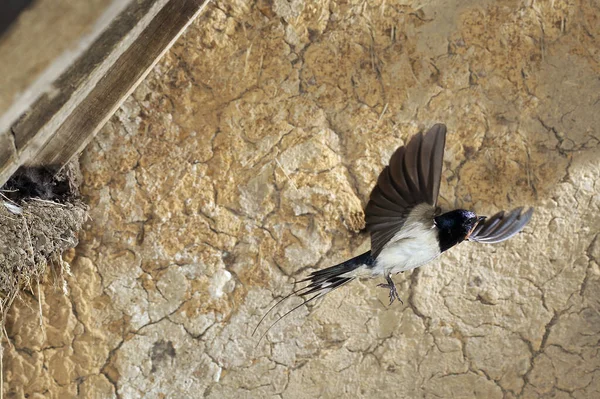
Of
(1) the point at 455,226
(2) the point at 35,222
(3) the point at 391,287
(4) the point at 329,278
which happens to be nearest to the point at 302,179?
(4) the point at 329,278

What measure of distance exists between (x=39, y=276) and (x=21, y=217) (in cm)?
26

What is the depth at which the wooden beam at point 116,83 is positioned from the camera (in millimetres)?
1752

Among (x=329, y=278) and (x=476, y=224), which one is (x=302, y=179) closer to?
(x=329, y=278)

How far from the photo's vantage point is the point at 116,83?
1831 mm

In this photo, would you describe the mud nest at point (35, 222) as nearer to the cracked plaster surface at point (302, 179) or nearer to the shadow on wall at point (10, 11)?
the cracked plaster surface at point (302, 179)

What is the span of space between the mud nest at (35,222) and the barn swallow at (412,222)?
0.81 m

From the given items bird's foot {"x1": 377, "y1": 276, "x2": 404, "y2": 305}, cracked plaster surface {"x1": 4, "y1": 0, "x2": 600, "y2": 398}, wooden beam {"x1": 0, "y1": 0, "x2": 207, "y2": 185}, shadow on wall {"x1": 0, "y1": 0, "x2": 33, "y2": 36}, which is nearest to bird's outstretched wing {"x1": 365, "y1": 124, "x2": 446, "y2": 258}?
bird's foot {"x1": 377, "y1": 276, "x2": 404, "y2": 305}

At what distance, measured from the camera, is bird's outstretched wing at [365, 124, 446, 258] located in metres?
1.44

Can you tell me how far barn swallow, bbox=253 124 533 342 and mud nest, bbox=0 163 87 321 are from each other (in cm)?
81

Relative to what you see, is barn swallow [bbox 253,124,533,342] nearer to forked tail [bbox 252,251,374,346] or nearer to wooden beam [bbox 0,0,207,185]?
forked tail [bbox 252,251,374,346]

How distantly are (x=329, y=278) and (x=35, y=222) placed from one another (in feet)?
3.05

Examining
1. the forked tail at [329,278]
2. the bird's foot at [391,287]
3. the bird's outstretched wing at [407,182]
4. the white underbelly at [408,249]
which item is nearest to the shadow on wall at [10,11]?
the bird's outstretched wing at [407,182]

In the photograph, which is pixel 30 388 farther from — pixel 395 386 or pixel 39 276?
pixel 395 386

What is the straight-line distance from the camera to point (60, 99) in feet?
4.22
